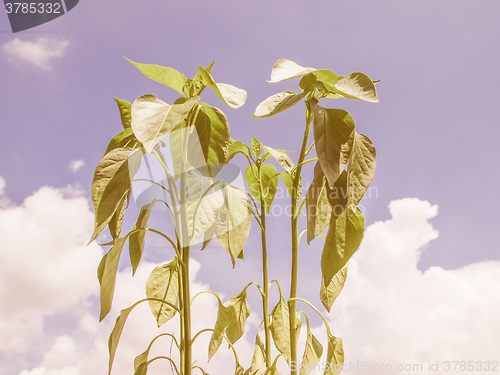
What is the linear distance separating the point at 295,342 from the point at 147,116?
54cm

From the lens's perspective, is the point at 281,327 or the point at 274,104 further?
the point at 281,327

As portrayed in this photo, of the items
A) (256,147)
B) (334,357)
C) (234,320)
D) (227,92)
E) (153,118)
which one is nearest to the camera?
(153,118)

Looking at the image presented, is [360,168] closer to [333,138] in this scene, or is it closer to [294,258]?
[333,138]

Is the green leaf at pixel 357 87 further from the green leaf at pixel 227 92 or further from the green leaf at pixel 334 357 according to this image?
the green leaf at pixel 334 357

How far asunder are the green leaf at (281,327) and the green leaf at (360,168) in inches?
14.9

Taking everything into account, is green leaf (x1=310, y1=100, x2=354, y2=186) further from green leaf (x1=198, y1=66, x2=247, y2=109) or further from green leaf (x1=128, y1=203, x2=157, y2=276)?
green leaf (x1=128, y1=203, x2=157, y2=276)

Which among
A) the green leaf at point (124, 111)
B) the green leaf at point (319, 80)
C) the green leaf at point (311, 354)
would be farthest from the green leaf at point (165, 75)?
the green leaf at point (311, 354)

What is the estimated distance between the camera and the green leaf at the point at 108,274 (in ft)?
2.60

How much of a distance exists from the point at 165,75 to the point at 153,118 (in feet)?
0.62

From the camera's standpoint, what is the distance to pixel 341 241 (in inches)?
33.2

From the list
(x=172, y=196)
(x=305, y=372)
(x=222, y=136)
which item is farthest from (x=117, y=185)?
(x=305, y=372)

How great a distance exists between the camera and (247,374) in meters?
1.00

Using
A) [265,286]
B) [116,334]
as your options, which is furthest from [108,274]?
[265,286]

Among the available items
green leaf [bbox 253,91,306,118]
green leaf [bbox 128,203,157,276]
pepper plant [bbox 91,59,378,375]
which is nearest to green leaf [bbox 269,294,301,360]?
→ pepper plant [bbox 91,59,378,375]
